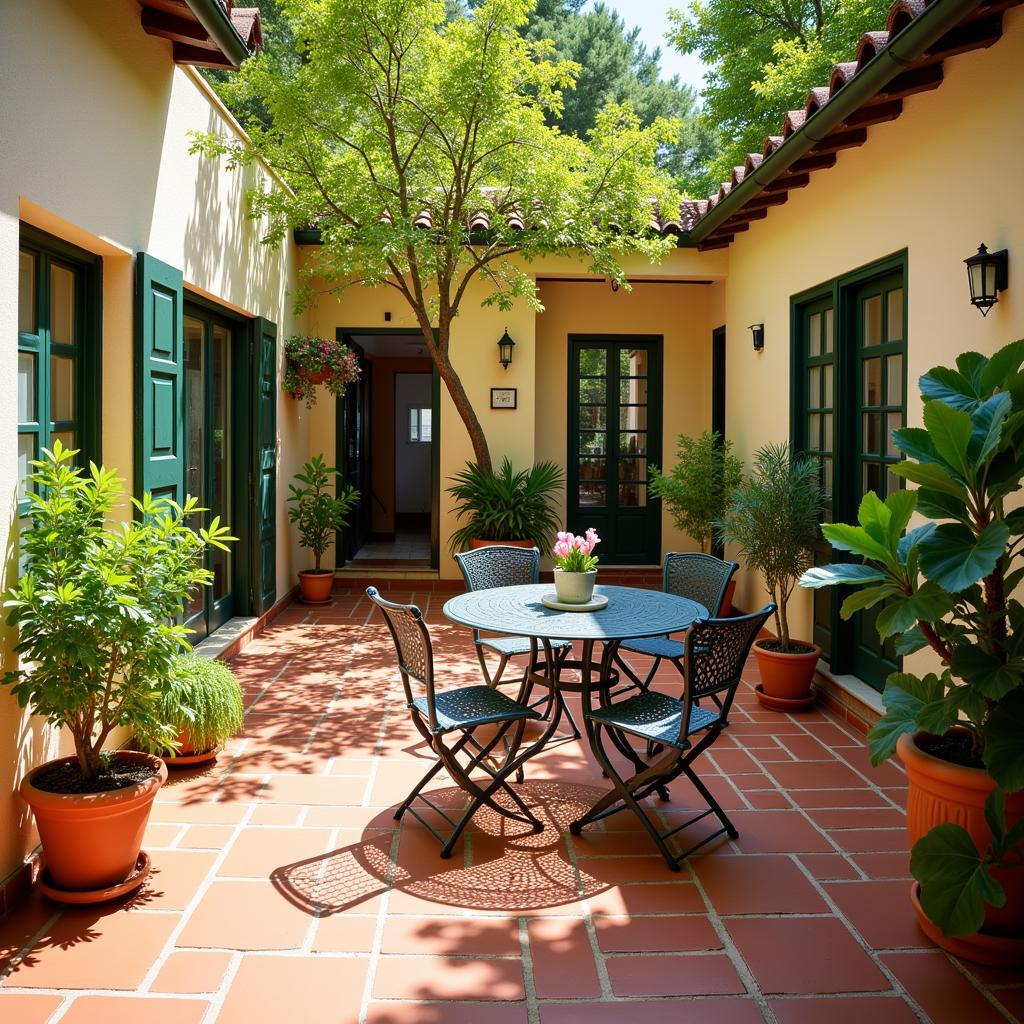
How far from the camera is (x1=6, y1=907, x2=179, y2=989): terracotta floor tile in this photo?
262cm

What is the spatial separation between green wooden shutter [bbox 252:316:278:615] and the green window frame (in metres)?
2.73

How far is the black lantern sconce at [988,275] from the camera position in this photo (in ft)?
12.5

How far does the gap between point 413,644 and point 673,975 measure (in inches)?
56.5

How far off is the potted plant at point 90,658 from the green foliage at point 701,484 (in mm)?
4926

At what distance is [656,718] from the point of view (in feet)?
11.8

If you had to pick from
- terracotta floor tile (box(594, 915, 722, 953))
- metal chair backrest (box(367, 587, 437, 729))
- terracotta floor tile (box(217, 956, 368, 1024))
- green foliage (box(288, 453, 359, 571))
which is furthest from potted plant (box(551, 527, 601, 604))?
green foliage (box(288, 453, 359, 571))

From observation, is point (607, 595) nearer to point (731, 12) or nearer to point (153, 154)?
point (153, 154)

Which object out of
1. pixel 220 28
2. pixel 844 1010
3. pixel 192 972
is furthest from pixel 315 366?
pixel 844 1010

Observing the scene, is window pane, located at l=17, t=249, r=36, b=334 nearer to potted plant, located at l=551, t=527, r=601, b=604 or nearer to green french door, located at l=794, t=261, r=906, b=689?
potted plant, located at l=551, t=527, r=601, b=604

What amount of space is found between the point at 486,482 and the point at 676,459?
2288 mm

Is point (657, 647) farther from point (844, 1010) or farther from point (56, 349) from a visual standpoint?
point (56, 349)

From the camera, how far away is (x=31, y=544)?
302 centimetres

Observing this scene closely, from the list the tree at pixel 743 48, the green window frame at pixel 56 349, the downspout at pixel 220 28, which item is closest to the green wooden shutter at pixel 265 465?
the downspout at pixel 220 28

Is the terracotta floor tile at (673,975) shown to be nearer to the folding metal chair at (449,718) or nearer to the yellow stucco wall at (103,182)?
the folding metal chair at (449,718)
